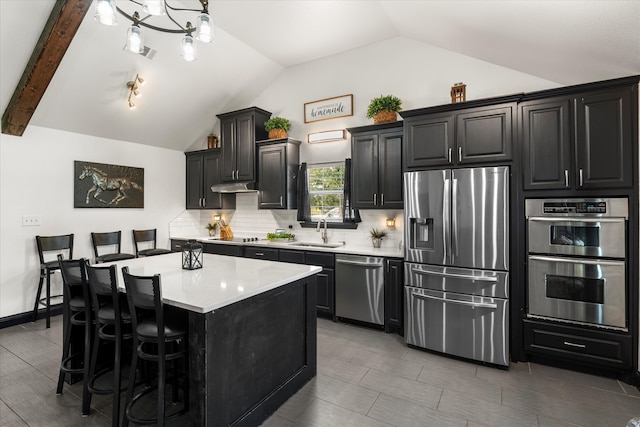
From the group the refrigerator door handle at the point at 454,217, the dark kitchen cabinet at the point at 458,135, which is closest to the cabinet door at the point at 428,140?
the dark kitchen cabinet at the point at 458,135

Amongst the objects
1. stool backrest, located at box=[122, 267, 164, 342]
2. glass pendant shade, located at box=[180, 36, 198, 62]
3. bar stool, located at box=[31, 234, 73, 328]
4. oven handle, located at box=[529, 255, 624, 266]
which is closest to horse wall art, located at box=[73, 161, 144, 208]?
bar stool, located at box=[31, 234, 73, 328]

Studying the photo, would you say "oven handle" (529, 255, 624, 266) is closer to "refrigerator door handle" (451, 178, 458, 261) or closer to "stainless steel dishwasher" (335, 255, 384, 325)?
"refrigerator door handle" (451, 178, 458, 261)

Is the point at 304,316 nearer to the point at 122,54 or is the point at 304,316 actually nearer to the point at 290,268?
the point at 290,268

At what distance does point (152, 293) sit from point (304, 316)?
118 cm

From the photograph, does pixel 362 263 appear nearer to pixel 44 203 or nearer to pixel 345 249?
pixel 345 249

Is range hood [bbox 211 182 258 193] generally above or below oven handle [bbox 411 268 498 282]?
above

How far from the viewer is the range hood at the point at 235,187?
16.3 ft

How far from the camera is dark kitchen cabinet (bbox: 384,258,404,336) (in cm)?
356

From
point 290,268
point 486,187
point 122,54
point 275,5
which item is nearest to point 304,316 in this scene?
point 290,268

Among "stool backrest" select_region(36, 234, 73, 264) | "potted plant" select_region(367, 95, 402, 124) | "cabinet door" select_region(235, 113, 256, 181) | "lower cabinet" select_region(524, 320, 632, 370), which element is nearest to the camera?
"lower cabinet" select_region(524, 320, 632, 370)

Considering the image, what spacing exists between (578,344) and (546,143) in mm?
1748

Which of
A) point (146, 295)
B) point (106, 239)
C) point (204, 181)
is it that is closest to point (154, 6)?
point (146, 295)

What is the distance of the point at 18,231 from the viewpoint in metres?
3.92

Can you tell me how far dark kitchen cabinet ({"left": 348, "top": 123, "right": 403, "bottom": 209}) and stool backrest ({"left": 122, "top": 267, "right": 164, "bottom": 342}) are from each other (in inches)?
108
